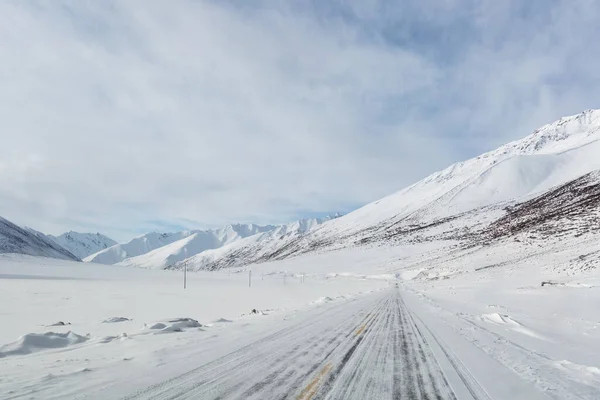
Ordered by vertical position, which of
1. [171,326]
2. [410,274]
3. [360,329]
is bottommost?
[410,274]

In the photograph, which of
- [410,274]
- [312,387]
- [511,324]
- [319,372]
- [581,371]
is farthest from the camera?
[410,274]

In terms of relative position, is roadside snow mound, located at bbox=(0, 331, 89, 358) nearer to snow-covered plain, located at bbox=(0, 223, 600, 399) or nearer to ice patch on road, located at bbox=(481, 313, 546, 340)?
snow-covered plain, located at bbox=(0, 223, 600, 399)

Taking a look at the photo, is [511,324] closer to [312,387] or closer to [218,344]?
[218,344]

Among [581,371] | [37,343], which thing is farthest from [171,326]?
[581,371]

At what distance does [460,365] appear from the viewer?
9.39 m

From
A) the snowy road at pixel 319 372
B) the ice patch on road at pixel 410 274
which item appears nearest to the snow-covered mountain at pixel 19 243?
the ice patch on road at pixel 410 274

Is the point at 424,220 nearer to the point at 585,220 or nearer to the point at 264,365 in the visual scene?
the point at 585,220

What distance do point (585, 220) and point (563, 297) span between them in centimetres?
6307

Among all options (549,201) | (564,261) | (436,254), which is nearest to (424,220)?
(549,201)

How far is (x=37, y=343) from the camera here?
11.1 m

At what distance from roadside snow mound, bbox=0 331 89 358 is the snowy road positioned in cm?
581

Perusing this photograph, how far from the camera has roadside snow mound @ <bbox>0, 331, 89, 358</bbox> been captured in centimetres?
1020

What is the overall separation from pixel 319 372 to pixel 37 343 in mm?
8836

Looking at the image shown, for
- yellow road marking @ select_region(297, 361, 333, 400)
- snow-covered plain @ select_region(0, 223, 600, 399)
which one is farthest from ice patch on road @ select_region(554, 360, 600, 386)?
yellow road marking @ select_region(297, 361, 333, 400)
